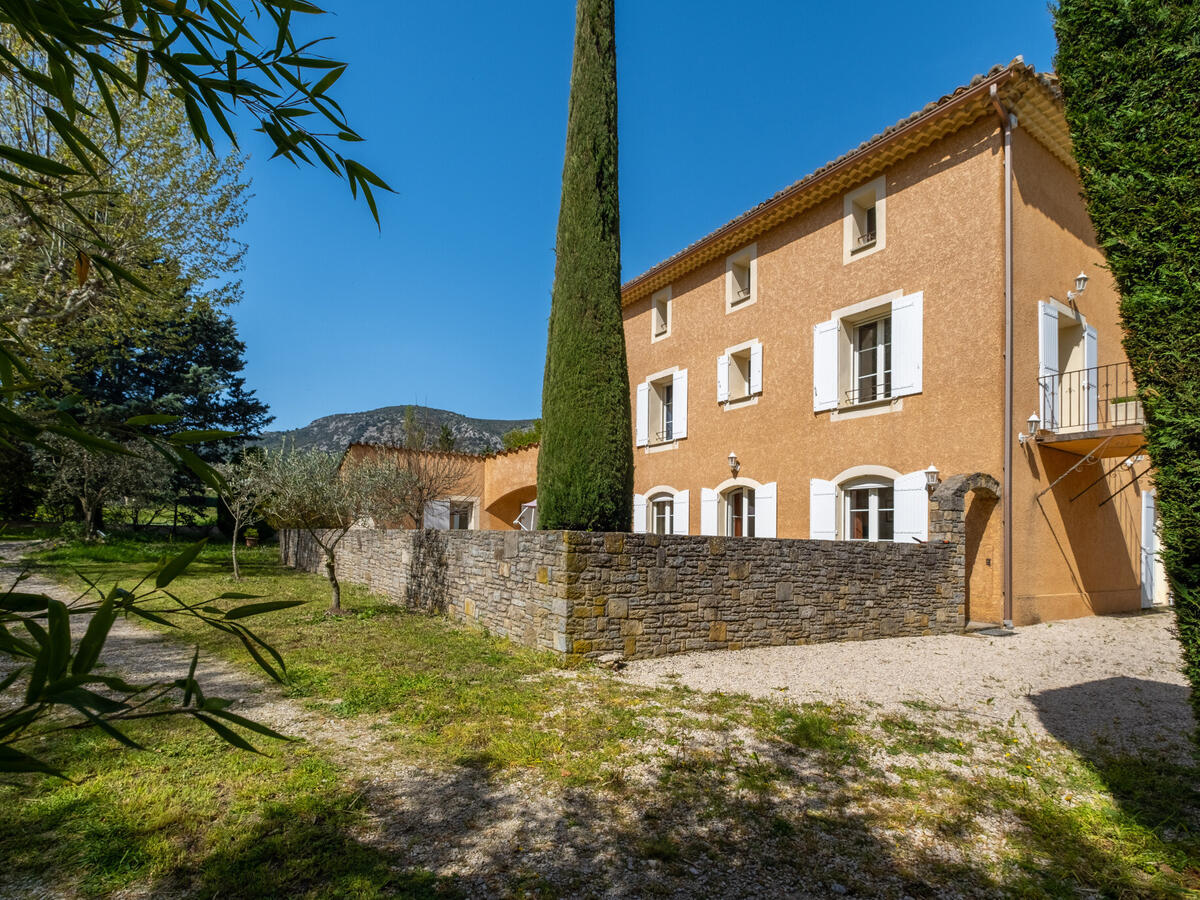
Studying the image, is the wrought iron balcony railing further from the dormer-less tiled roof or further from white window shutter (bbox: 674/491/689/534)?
white window shutter (bbox: 674/491/689/534)

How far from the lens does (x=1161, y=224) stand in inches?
119

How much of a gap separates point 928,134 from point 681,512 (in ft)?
27.0

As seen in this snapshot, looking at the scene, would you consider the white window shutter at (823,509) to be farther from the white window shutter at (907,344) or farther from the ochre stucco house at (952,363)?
the white window shutter at (907,344)

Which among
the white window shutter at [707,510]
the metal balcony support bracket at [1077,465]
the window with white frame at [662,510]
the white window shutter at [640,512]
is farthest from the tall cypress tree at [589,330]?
the white window shutter at [640,512]

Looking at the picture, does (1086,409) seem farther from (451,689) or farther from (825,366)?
(451,689)

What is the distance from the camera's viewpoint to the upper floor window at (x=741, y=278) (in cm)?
1291

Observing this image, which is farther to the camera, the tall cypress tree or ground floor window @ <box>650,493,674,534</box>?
ground floor window @ <box>650,493,674,534</box>

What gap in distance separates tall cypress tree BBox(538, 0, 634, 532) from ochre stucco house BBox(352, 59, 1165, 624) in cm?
453

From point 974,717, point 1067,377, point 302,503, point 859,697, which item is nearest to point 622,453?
point 859,697

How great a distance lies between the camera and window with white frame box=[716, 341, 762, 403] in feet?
41.6

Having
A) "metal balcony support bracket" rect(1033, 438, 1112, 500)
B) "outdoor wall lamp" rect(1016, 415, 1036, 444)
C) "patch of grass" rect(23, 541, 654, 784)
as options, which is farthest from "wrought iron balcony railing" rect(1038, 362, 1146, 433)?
"patch of grass" rect(23, 541, 654, 784)

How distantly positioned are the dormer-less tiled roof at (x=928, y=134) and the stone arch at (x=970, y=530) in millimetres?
4165

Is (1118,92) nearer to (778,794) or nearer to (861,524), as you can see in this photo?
(778,794)

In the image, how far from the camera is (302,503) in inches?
436
